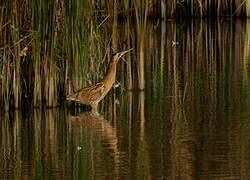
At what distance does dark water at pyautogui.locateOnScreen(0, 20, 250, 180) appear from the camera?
9.00 metres

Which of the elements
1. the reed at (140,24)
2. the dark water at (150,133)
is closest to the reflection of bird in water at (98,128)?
the dark water at (150,133)

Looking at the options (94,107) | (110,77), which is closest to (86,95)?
(94,107)

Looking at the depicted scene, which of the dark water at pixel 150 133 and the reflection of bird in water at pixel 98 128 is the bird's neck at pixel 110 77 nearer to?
the dark water at pixel 150 133

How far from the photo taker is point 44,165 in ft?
30.7

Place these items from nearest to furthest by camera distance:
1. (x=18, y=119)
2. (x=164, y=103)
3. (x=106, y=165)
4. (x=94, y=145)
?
(x=106, y=165), (x=94, y=145), (x=18, y=119), (x=164, y=103)

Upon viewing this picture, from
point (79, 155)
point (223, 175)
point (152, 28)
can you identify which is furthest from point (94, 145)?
point (152, 28)

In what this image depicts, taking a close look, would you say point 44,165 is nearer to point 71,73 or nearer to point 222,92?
point 71,73

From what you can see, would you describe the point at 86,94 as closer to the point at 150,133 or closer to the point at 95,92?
the point at 95,92

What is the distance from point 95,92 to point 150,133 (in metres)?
1.79

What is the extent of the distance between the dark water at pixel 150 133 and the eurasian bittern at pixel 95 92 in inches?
6.8

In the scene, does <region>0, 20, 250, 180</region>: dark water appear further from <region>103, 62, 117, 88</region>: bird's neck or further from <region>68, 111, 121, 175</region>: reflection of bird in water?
<region>103, 62, 117, 88</region>: bird's neck

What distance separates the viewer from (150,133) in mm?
10781

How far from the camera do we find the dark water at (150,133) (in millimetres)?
9000

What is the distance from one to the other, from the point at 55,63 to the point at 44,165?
3.28 meters
